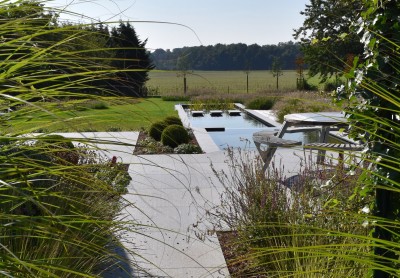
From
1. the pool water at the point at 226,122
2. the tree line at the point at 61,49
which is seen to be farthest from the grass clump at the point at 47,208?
the pool water at the point at 226,122

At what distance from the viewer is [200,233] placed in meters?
4.80

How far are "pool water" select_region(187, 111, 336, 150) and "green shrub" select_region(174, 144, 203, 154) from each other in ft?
2.22

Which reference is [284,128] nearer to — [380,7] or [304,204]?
[304,204]

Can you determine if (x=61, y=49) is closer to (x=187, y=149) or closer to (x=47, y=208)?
(x=47, y=208)

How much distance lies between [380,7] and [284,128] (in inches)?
216

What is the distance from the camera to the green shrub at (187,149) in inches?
386

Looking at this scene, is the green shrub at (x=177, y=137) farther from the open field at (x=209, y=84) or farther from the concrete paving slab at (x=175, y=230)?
the concrete paving slab at (x=175, y=230)

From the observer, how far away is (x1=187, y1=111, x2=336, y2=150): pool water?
12.0 metres

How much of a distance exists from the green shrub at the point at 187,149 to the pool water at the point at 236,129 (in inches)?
26.7

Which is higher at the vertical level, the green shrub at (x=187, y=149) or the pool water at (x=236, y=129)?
the green shrub at (x=187, y=149)

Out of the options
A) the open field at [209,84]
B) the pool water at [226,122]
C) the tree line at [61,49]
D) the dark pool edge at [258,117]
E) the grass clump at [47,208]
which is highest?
the tree line at [61,49]

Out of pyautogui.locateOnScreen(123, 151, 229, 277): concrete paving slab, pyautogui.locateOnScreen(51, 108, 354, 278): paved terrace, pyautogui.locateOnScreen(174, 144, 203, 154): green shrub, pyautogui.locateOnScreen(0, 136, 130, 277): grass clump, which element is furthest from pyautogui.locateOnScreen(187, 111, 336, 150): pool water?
pyautogui.locateOnScreen(0, 136, 130, 277): grass clump

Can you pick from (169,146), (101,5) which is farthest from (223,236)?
(169,146)

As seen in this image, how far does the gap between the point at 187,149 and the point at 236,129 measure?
4291 millimetres
